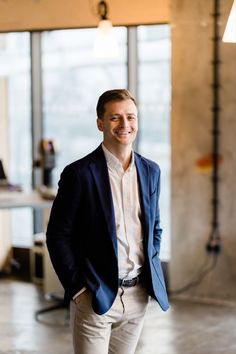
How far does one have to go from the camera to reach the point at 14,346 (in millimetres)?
4230

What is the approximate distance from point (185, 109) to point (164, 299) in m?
3.05

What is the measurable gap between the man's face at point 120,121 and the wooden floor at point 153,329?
2315 millimetres

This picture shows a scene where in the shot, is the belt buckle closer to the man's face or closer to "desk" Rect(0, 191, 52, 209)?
the man's face

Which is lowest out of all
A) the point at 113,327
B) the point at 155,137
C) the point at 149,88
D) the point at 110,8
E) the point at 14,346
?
the point at 14,346

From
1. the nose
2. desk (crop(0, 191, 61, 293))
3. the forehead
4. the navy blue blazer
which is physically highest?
the forehead

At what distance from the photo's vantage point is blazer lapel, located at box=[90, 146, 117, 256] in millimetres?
2172

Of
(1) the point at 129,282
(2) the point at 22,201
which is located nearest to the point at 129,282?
(1) the point at 129,282

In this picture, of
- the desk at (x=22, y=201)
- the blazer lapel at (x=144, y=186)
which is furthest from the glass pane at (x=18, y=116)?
the blazer lapel at (x=144, y=186)

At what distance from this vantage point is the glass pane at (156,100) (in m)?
5.67

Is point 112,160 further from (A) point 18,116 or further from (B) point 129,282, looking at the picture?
(A) point 18,116

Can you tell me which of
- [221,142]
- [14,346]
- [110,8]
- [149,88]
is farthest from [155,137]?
[14,346]

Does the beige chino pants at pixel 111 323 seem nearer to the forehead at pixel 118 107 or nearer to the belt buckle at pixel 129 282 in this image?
the belt buckle at pixel 129 282

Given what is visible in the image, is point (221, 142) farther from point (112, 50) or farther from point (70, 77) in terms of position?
point (70, 77)

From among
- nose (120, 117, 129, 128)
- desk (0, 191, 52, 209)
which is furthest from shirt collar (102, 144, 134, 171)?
desk (0, 191, 52, 209)
